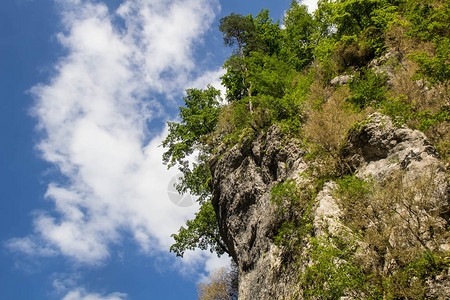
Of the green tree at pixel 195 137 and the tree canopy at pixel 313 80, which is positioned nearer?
the tree canopy at pixel 313 80

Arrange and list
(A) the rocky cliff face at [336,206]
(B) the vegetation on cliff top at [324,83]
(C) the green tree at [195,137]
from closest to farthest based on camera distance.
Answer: (A) the rocky cliff face at [336,206] < (B) the vegetation on cliff top at [324,83] < (C) the green tree at [195,137]

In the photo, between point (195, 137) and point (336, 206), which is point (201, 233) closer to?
point (195, 137)

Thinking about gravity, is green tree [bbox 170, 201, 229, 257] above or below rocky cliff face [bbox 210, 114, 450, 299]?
above

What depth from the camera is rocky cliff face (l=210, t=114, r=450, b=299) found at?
627cm

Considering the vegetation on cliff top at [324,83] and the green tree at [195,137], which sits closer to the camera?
the vegetation on cliff top at [324,83]

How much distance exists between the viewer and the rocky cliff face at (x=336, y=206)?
627 centimetres

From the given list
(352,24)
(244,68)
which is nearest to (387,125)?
(352,24)

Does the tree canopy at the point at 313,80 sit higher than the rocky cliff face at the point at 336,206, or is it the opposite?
the tree canopy at the point at 313,80

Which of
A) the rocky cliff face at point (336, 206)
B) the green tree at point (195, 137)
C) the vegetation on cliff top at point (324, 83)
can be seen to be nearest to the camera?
the rocky cliff face at point (336, 206)

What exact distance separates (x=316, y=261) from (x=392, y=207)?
2.46 meters

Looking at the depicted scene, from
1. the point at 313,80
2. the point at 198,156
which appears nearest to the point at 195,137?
the point at 198,156

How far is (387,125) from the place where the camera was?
30.5 ft

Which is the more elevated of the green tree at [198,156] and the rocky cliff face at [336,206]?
the green tree at [198,156]

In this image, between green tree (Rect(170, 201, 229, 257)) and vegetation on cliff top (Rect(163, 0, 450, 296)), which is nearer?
vegetation on cliff top (Rect(163, 0, 450, 296))
